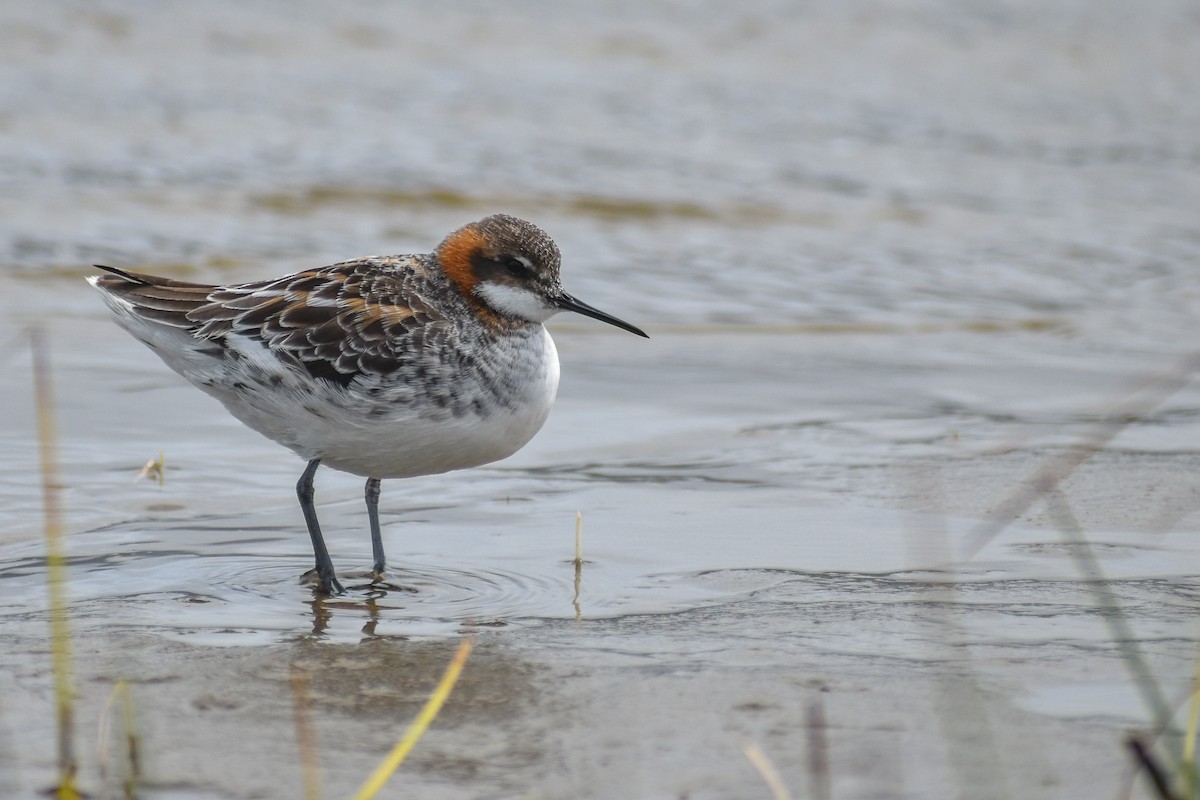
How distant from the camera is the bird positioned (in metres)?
6.36

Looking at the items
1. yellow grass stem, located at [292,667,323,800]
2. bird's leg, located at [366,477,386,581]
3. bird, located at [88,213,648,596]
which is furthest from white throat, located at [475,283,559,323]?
yellow grass stem, located at [292,667,323,800]

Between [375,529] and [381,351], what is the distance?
0.76m

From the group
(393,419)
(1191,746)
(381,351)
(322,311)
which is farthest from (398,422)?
(1191,746)

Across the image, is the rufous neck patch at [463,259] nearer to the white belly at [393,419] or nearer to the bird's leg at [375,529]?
the white belly at [393,419]

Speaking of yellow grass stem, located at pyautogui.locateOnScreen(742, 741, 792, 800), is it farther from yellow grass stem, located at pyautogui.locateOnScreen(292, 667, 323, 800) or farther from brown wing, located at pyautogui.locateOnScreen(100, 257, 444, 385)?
brown wing, located at pyautogui.locateOnScreen(100, 257, 444, 385)

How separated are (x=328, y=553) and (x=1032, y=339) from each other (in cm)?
641

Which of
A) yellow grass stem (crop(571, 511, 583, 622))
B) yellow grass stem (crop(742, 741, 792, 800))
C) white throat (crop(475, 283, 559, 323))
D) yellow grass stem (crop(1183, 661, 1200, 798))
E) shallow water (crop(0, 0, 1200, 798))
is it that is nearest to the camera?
yellow grass stem (crop(1183, 661, 1200, 798))

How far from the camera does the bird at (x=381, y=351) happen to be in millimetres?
6359

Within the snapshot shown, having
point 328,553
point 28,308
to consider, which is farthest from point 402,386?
point 28,308

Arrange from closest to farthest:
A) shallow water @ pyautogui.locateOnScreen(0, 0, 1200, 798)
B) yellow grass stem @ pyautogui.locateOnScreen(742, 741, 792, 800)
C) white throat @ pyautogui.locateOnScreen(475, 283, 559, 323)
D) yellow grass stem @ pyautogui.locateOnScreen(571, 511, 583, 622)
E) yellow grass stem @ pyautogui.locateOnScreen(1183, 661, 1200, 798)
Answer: yellow grass stem @ pyautogui.locateOnScreen(1183, 661, 1200, 798) < yellow grass stem @ pyautogui.locateOnScreen(742, 741, 792, 800) < shallow water @ pyautogui.locateOnScreen(0, 0, 1200, 798) < yellow grass stem @ pyautogui.locateOnScreen(571, 511, 583, 622) < white throat @ pyautogui.locateOnScreen(475, 283, 559, 323)

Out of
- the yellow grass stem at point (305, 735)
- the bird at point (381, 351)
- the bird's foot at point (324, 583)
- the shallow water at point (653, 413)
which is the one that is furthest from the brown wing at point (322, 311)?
the yellow grass stem at point (305, 735)

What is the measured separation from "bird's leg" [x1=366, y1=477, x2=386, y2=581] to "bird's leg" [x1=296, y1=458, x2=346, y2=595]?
0.19 meters

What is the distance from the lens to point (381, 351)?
20.9 ft

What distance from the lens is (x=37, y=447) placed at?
26.5 ft
